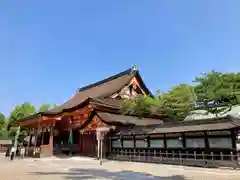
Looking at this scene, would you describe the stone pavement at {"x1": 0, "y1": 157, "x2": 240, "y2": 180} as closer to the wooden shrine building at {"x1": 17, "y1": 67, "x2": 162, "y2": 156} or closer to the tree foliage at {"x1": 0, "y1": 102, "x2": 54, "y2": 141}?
the wooden shrine building at {"x1": 17, "y1": 67, "x2": 162, "y2": 156}

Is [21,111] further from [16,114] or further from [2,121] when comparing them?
[2,121]

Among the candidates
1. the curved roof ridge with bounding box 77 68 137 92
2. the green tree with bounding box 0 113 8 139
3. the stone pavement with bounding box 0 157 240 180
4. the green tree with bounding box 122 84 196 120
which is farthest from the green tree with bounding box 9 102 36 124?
the stone pavement with bounding box 0 157 240 180

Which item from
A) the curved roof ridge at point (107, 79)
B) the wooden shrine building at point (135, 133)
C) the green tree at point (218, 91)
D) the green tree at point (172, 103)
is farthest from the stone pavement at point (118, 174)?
the curved roof ridge at point (107, 79)

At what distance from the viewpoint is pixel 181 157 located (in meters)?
16.5

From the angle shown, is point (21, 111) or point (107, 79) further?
point (21, 111)

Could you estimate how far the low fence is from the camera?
13859 mm

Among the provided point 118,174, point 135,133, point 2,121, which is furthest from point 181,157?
point 2,121

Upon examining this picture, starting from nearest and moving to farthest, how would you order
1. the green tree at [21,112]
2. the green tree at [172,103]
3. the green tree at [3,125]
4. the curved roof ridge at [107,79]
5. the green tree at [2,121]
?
the green tree at [172,103]
the curved roof ridge at [107,79]
the green tree at [21,112]
the green tree at [3,125]
the green tree at [2,121]

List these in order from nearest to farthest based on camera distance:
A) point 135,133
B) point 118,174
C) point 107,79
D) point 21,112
A: point 118,174
point 135,133
point 107,79
point 21,112

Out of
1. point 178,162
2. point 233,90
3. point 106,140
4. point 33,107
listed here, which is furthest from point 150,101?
point 33,107

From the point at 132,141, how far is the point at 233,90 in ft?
30.3

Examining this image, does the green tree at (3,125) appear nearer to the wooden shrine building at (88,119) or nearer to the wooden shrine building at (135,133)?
the wooden shrine building at (88,119)

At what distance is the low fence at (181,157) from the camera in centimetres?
1386

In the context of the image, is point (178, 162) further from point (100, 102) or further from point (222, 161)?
point (100, 102)
